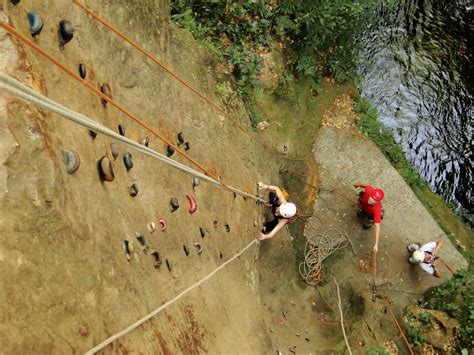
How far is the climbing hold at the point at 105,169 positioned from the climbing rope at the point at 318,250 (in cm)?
479

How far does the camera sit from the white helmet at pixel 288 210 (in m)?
6.36

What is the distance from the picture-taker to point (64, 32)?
3.26m

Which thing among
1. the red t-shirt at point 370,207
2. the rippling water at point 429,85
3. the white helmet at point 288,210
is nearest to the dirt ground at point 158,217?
the white helmet at point 288,210

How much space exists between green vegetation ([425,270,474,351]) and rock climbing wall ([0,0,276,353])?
10.4 feet

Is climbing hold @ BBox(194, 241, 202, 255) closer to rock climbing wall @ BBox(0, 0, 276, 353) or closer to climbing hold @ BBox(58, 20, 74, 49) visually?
rock climbing wall @ BBox(0, 0, 276, 353)

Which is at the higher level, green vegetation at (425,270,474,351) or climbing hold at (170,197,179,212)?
climbing hold at (170,197,179,212)

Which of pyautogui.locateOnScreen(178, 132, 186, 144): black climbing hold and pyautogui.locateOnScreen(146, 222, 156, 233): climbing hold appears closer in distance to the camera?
pyautogui.locateOnScreen(146, 222, 156, 233): climbing hold

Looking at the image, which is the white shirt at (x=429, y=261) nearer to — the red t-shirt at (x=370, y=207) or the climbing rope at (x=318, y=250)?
the red t-shirt at (x=370, y=207)

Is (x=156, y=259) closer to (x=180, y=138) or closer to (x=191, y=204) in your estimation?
(x=191, y=204)

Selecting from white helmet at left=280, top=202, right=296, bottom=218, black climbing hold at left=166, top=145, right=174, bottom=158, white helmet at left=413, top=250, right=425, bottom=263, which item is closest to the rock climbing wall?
black climbing hold at left=166, top=145, right=174, bottom=158

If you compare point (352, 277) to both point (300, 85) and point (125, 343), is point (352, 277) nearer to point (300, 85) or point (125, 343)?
point (300, 85)

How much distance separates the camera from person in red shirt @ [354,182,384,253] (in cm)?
690

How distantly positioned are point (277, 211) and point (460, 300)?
131 inches

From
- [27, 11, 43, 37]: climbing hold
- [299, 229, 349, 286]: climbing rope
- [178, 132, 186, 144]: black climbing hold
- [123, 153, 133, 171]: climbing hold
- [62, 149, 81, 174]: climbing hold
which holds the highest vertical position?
[27, 11, 43, 37]: climbing hold
